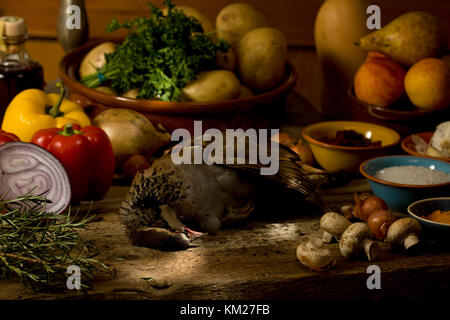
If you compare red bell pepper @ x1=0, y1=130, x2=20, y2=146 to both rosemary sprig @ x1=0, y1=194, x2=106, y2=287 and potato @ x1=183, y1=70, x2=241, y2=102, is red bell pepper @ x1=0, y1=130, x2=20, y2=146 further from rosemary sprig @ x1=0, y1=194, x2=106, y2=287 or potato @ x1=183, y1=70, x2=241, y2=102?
potato @ x1=183, y1=70, x2=241, y2=102

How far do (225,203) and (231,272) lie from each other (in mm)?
165

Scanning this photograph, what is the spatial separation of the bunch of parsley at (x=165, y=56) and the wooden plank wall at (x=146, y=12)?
3.18 feet

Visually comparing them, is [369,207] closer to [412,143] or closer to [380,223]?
[380,223]

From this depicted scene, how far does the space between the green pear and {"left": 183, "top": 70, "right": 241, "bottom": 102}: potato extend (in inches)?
14.1

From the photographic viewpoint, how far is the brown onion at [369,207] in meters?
1.14

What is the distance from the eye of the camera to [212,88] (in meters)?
1.45

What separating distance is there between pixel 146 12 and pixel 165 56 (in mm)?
1093

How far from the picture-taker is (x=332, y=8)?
5.64 feet

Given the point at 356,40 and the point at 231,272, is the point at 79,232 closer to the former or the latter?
the point at 231,272

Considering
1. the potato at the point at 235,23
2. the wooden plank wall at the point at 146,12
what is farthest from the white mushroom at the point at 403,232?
the wooden plank wall at the point at 146,12

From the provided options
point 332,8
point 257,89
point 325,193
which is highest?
point 332,8

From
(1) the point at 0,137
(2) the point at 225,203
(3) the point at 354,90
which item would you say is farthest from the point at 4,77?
(3) the point at 354,90

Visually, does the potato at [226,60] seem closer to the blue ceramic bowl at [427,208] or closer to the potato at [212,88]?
the potato at [212,88]

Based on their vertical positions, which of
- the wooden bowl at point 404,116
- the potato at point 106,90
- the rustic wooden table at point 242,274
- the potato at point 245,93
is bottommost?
the rustic wooden table at point 242,274
